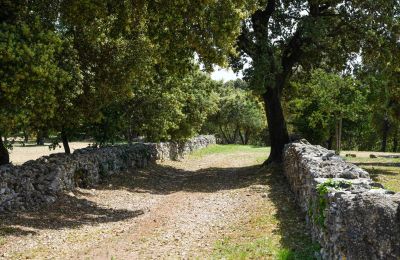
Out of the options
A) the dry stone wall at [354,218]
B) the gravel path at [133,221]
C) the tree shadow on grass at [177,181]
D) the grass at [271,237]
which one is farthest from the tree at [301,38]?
the dry stone wall at [354,218]

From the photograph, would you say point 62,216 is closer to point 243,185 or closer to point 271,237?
point 271,237

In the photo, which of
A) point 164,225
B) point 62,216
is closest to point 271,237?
point 164,225

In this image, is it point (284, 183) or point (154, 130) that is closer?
point (284, 183)

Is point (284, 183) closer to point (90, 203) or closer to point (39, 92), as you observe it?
point (90, 203)

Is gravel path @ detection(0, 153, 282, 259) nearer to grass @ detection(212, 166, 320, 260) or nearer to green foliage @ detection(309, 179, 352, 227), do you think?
grass @ detection(212, 166, 320, 260)

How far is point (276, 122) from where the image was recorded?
27.1 meters

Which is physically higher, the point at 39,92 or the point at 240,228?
the point at 39,92

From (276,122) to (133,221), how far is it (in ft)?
50.2

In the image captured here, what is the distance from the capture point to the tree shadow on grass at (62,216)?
Result: 1257cm

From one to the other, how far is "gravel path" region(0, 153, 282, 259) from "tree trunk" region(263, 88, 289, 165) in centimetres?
572

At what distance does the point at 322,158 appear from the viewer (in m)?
13.7

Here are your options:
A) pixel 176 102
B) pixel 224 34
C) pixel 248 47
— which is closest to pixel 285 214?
pixel 224 34

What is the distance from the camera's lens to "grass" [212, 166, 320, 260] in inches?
375

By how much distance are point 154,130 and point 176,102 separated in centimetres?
246
